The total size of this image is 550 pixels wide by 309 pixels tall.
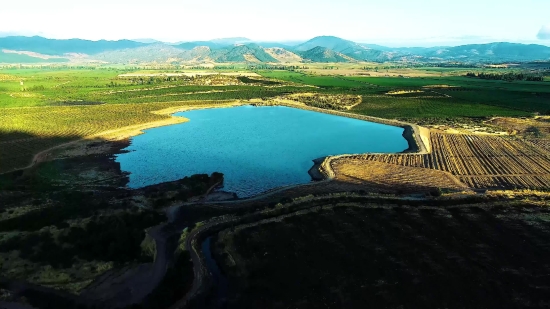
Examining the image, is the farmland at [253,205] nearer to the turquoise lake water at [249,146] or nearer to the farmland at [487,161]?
the farmland at [487,161]

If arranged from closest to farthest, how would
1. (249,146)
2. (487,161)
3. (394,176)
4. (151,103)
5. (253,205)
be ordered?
(253,205) < (394,176) < (487,161) < (249,146) < (151,103)

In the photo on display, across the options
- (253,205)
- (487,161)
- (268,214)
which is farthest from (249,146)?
(487,161)

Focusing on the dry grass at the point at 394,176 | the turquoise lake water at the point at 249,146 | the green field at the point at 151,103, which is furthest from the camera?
the green field at the point at 151,103

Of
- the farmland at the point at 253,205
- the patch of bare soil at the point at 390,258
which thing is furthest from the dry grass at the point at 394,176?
the patch of bare soil at the point at 390,258

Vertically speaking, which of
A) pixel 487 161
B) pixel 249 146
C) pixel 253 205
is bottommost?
pixel 253 205

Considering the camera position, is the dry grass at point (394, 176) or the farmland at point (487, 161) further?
the farmland at point (487, 161)

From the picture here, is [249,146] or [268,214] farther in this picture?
[249,146]

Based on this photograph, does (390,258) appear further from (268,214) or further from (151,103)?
(151,103)

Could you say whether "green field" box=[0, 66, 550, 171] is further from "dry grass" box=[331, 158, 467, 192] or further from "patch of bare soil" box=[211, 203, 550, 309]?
"patch of bare soil" box=[211, 203, 550, 309]
